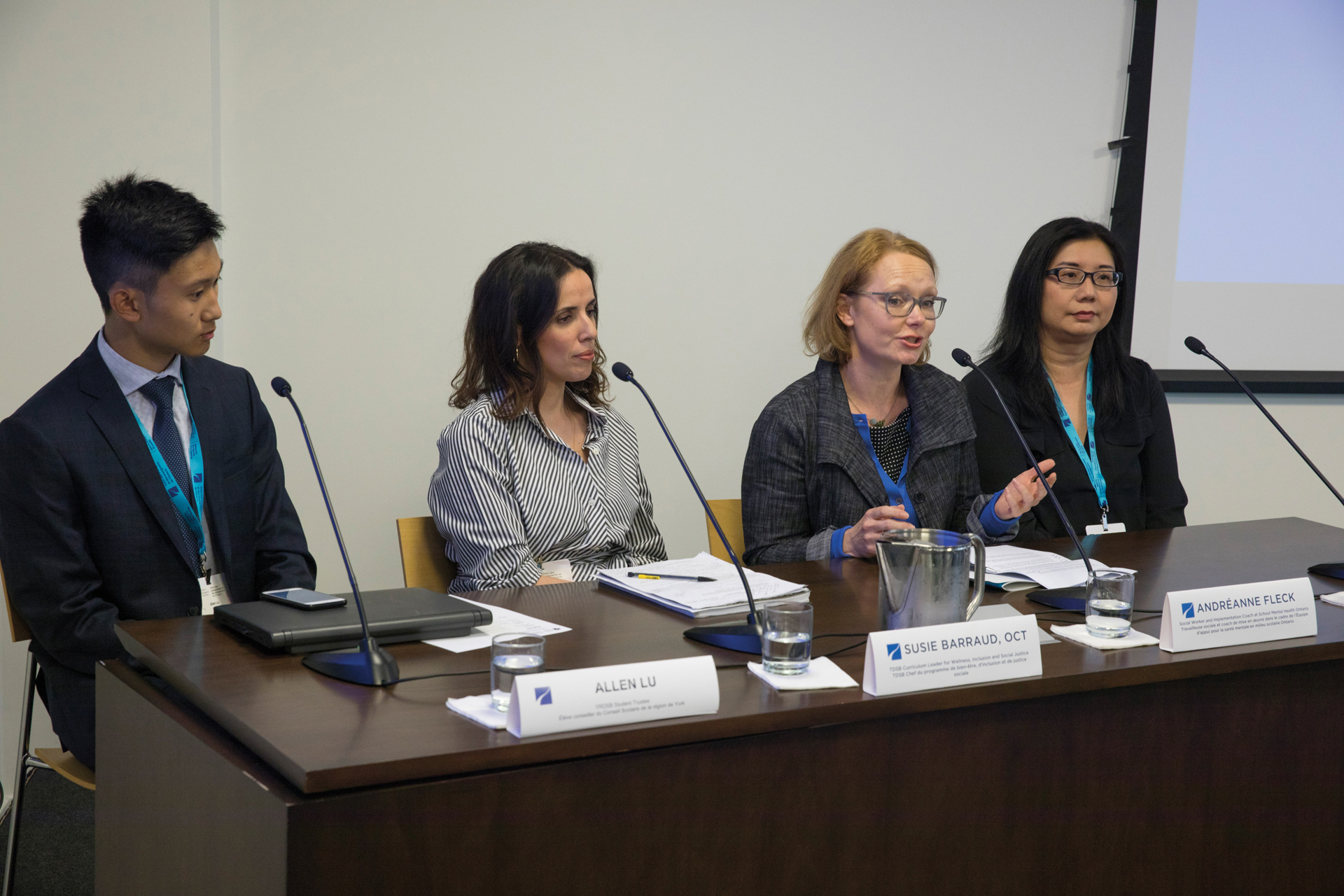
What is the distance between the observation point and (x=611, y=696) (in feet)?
3.69

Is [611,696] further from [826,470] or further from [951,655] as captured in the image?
[826,470]

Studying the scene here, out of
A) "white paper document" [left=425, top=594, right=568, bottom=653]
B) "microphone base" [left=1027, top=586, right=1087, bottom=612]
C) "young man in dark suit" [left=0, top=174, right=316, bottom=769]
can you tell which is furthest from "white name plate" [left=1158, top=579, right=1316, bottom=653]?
"young man in dark suit" [left=0, top=174, right=316, bottom=769]

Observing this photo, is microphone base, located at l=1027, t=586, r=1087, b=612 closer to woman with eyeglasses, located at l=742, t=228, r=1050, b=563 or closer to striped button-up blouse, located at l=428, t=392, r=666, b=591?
woman with eyeglasses, located at l=742, t=228, r=1050, b=563

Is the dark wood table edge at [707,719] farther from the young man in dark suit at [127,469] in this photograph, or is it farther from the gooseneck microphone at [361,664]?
the young man in dark suit at [127,469]

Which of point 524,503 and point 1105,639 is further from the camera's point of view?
point 524,503

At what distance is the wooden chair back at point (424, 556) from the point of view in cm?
224

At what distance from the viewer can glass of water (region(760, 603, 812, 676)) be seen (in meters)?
1.29

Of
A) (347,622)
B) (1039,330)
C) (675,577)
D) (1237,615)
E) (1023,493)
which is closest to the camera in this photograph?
(347,622)

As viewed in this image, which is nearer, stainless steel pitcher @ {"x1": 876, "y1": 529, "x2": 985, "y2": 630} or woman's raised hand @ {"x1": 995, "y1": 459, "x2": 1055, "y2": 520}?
stainless steel pitcher @ {"x1": 876, "y1": 529, "x2": 985, "y2": 630}

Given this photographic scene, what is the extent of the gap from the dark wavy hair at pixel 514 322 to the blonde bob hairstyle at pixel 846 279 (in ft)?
1.75

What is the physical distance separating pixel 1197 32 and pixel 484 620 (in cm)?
343

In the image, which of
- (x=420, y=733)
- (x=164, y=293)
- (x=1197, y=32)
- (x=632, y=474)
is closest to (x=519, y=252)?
(x=632, y=474)

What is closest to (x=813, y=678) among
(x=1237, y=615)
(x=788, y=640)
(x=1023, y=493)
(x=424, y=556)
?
(x=788, y=640)

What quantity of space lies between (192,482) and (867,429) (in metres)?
1.37
